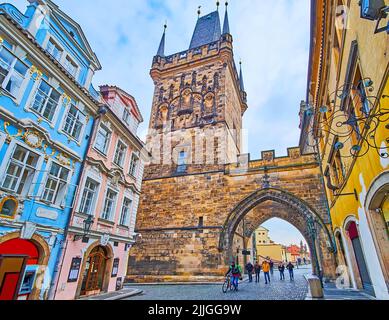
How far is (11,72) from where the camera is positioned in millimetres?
5840

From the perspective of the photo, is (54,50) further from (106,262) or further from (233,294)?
(233,294)

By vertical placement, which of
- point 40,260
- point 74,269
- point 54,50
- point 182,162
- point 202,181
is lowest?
point 74,269

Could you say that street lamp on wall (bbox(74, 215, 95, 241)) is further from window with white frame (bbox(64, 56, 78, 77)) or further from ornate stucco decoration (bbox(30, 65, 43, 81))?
window with white frame (bbox(64, 56, 78, 77))

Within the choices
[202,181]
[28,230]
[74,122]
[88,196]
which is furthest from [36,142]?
[202,181]

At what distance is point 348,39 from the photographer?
5277 mm

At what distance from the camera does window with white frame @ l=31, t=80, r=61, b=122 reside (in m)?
6.65

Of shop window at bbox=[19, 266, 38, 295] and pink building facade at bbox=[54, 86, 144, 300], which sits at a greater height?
pink building facade at bbox=[54, 86, 144, 300]

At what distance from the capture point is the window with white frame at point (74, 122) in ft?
25.5

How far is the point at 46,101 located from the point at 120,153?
13.4 feet

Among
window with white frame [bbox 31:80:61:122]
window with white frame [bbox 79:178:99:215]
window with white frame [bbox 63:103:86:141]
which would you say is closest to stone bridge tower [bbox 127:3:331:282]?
window with white frame [bbox 79:178:99:215]

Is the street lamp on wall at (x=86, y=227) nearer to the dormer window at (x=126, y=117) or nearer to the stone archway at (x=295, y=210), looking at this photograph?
the dormer window at (x=126, y=117)

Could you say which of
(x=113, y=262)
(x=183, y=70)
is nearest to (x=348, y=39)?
(x=113, y=262)

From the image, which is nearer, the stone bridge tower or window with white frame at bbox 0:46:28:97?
window with white frame at bbox 0:46:28:97

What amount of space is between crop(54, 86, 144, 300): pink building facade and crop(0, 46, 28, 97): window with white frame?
2987mm
